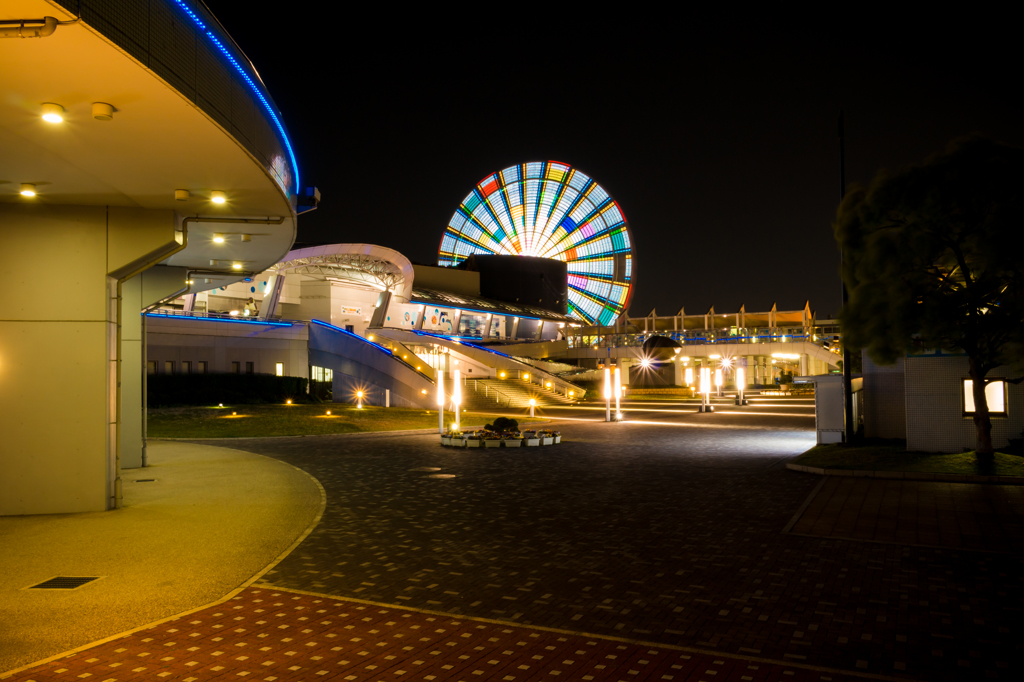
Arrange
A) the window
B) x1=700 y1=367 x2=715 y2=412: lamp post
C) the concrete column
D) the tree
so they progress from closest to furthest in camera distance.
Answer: the concrete column → the tree → the window → x1=700 y1=367 x2=715 y2=412: lamp post

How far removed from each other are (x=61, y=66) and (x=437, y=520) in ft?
20.8

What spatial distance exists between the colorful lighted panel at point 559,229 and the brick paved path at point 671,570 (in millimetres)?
61233

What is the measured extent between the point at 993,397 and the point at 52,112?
17183 millimetres

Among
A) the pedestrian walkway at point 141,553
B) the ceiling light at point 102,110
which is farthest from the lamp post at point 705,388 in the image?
the ceiling light at point 102,110

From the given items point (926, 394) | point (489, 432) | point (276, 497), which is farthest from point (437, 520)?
point (926, 394)

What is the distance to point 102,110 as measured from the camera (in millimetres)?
6188

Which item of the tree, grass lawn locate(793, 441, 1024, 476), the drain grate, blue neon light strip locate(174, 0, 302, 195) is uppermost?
blue neon light strip locate(174, 0, 302, 195)

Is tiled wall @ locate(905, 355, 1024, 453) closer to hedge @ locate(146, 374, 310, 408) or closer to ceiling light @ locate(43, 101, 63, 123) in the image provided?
ceiling light @ locate(43, 101, 63, 123)

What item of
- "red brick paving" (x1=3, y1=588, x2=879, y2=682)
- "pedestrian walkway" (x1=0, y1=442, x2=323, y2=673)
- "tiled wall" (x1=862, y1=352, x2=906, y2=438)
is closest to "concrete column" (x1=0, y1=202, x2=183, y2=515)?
"pedestrian walkway" (x1=0, y1=442, x2=323, y2=673)

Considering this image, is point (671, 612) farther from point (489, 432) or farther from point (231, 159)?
point (489, 432)

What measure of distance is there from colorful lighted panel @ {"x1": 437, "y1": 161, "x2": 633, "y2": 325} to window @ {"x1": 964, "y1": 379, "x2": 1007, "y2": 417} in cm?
5735

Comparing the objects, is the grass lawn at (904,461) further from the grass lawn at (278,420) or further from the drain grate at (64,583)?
the grass lawn at (278,420)

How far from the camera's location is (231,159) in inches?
312

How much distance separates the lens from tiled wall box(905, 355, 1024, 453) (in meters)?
14.8
